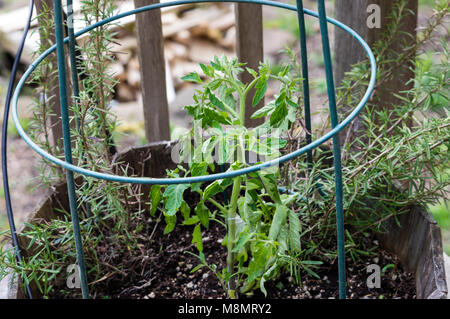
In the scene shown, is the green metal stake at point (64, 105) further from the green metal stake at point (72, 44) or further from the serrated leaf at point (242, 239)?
the serrated leaf at point (242, 239)

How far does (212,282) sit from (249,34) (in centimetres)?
102

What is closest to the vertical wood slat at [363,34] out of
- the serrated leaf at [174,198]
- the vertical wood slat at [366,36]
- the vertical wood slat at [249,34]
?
the vertical wood slat at [366,36]

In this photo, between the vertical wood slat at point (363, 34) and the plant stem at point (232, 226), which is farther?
the vertical wood slat at point (363, 34)

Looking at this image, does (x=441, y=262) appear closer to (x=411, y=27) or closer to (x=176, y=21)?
(x=411, y=27)

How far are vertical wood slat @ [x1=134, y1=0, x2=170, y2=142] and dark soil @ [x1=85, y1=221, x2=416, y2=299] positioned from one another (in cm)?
59

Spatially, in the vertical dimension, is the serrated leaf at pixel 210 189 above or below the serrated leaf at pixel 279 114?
below

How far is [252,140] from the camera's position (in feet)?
4.07

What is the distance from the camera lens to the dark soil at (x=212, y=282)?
158cm

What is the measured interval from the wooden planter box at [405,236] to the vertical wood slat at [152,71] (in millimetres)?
287

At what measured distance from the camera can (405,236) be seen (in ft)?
5.29

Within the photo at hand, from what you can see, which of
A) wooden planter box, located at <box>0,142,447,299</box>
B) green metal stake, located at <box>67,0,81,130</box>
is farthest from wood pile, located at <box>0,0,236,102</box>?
green metal stake, located at <box>67,0,81,130</box>

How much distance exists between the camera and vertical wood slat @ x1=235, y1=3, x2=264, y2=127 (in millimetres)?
2045

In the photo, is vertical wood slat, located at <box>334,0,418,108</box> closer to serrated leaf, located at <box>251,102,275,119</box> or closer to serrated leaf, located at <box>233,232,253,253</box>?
serrated leaf, located at <box>251,102,275,119</box>
